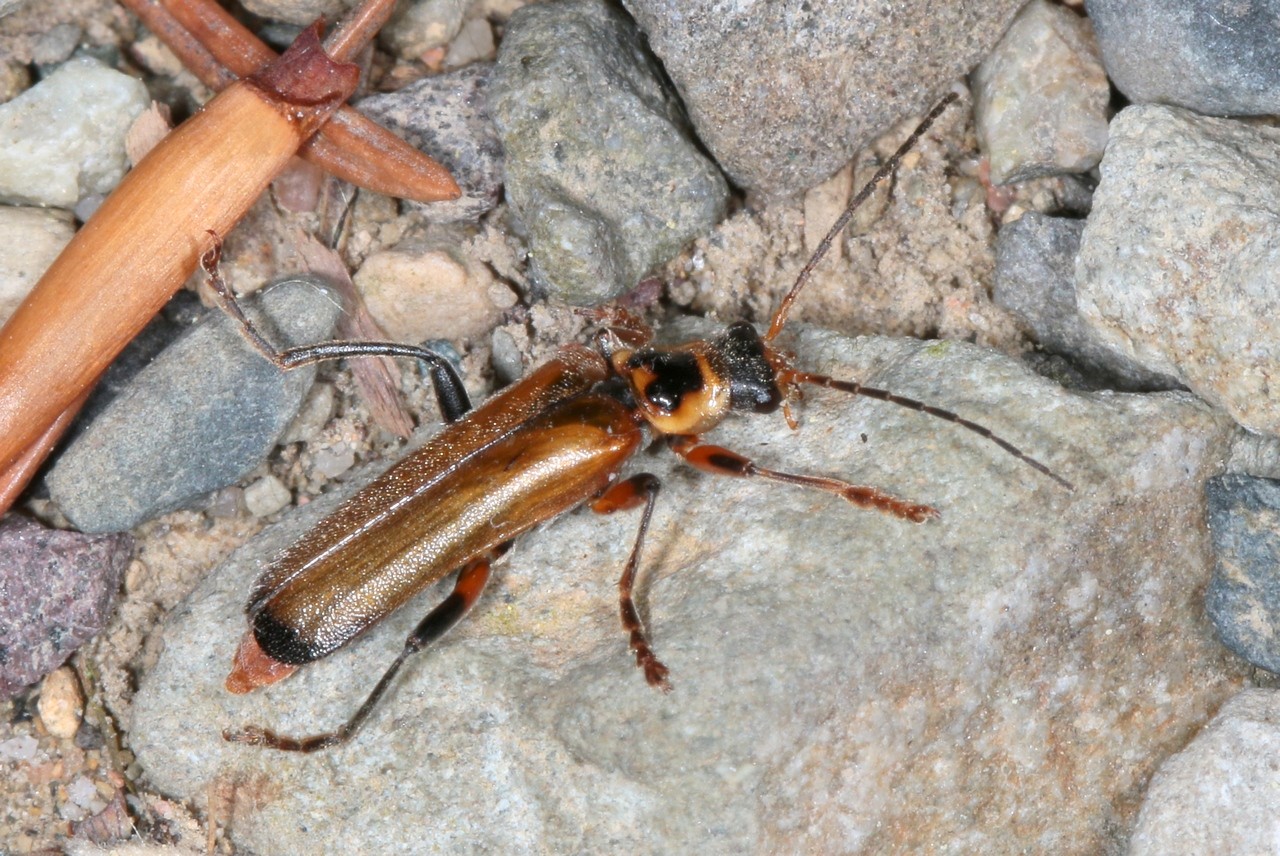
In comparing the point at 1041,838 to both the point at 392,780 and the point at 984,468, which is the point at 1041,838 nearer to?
the point at 984,468

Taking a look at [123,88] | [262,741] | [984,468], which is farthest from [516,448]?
[123,88]

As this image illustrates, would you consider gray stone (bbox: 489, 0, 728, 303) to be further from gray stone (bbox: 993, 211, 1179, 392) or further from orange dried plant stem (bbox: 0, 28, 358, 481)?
gray stone (bbox: 993, 211, 1179, 392)

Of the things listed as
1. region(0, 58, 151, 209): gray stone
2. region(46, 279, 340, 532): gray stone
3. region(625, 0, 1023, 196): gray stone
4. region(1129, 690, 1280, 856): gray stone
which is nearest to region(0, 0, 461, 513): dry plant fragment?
region(46, 279, 340, 532): gray stone

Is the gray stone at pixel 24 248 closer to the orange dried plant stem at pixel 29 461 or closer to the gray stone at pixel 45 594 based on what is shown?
the orange dried plant stem at pixel 29 461

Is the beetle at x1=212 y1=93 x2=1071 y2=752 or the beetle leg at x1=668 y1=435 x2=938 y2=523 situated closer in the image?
the beetle leg at x1=668 y1=435 x2=938 y2=523

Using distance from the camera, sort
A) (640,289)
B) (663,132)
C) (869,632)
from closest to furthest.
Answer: (869,632), (663,132), (640,289)
